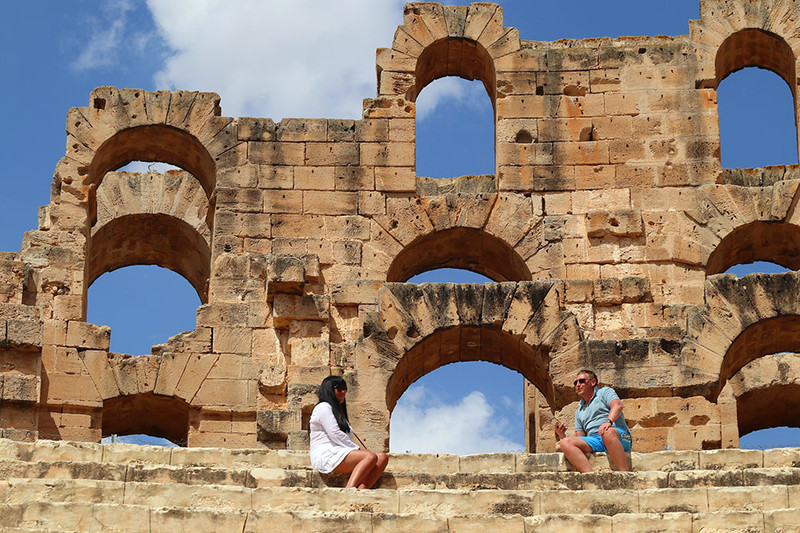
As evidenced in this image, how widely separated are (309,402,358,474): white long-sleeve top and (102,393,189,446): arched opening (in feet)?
24.3

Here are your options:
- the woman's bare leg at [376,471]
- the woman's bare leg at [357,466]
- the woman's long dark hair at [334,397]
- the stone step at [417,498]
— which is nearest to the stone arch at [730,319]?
the woman's long dark hair at [334,397]

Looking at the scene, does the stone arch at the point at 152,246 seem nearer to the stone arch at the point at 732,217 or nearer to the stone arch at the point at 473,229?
the stone arch at the point at 473,229

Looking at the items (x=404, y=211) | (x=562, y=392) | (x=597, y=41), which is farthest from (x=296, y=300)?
(x=597, y=41)

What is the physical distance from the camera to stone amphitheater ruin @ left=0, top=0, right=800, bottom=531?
20.7 meters

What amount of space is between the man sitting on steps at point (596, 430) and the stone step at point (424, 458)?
0.19m

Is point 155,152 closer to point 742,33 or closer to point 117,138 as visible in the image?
point 117,138

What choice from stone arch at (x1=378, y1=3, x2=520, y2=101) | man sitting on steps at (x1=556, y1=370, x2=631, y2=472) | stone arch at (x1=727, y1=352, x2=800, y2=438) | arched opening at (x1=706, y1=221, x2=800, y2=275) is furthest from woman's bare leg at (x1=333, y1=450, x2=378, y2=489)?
stone arch at (x1=727, y1=352, x2=800, y2=438)

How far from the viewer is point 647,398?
67.4 ft

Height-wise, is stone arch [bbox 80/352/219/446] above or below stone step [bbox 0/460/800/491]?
above

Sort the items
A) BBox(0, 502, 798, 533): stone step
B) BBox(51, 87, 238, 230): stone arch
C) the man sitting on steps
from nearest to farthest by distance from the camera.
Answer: BBox(0, 502, 798, 533): stone step
the man sitting on steps
BBox(51, 87, 238, 230): stone arch

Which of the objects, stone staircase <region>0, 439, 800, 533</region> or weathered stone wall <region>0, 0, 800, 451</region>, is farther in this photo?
weathered stone wall <region>0, 0, 800, 451</region>

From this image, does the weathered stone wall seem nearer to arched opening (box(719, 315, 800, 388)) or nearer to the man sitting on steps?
arched opening (box(719, 315, 800, 388))

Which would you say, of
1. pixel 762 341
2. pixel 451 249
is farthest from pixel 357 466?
pixel 451 249

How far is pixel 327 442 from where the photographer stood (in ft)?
49.6
